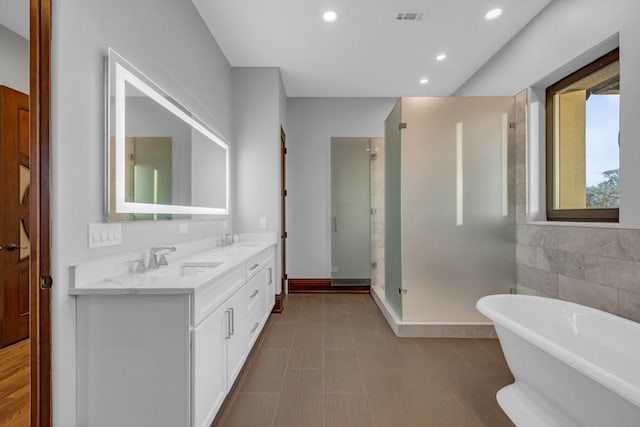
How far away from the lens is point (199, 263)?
6.75ft

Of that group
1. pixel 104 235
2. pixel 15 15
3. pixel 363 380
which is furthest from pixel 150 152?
pixel 363 380

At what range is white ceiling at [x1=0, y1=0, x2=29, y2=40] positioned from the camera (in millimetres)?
2006

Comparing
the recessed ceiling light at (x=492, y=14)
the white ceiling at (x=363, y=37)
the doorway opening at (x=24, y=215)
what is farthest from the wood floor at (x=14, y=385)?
the recessed ceiling light at (x=492, y=14)

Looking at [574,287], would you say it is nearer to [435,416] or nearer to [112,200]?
[435,416]

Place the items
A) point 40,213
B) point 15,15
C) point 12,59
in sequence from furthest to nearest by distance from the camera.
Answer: point 12,59 → point 15,15 → point 40,213

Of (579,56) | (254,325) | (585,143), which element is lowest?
(254,325)

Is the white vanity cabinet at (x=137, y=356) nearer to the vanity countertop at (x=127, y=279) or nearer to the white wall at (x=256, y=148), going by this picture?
the vanity countertop at (x=127, y=279)

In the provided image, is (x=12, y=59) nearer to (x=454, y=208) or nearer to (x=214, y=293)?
(x=214, y=293)

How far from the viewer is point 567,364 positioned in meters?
1.29

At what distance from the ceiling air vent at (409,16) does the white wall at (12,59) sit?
3066mm

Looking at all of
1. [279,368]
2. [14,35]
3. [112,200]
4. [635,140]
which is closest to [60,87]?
[112,200]

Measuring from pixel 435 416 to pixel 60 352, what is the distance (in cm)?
192

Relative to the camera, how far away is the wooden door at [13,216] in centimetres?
232

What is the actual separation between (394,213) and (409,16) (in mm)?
1847
